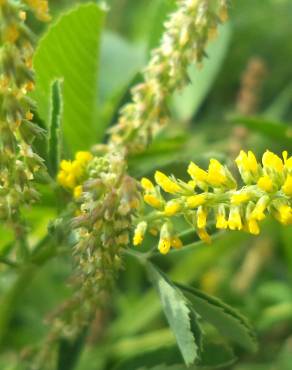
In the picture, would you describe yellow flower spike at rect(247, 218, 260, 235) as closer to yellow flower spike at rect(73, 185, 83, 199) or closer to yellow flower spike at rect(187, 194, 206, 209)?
yellow flower spike at rect(187, 194, 206, 209)

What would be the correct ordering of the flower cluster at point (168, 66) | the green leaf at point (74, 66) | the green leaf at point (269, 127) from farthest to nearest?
1. the green leaf at point (269, 127)
2. the green leaf at point (74, 66)
3. the flower cluster at point (168, 66)

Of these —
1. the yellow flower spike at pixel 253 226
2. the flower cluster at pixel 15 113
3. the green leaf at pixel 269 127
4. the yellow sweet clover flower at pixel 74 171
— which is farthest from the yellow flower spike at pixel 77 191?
the green leaf at pixel 269 127

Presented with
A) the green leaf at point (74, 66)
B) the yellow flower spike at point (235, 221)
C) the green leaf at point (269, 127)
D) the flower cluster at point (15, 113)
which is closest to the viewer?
the flower cluster at point (15, 113)

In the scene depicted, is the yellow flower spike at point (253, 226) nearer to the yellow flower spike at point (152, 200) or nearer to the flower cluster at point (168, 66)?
the yellow flower spike at point (152, 200)

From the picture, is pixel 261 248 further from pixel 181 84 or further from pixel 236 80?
pixel 181 84

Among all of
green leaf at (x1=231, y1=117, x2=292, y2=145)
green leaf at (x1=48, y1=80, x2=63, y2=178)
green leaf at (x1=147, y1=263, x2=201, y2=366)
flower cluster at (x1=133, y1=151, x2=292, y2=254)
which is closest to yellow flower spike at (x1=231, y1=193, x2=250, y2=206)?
flower cluster at (x1=133, y1=151, x2=292, y2=254)

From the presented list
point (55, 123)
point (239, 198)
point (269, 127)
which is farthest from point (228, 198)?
point (269, 127)
